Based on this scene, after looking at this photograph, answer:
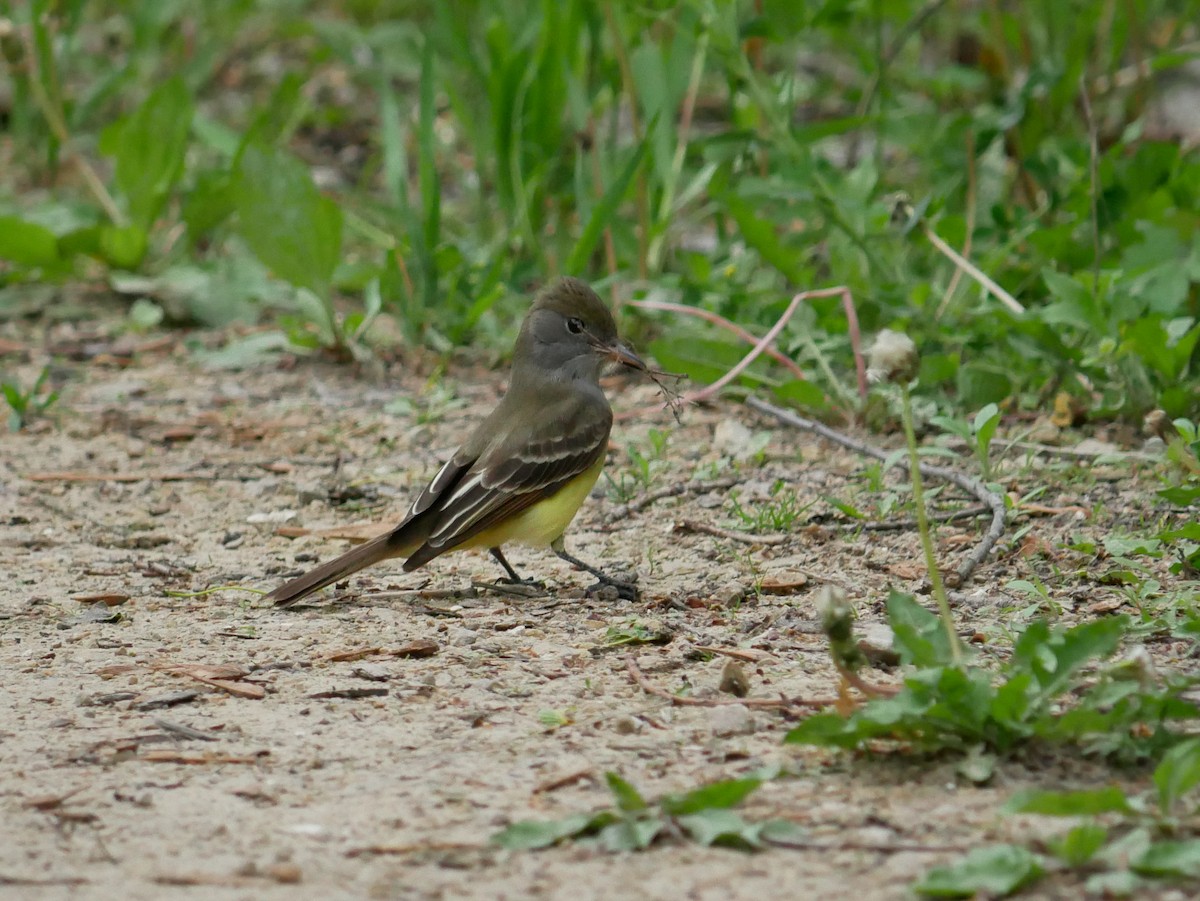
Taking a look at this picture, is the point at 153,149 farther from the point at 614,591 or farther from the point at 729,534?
the point at 614,591

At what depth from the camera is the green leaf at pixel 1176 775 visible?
307cm

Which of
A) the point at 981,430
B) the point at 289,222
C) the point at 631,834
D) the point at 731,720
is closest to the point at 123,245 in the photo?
the point at 289,222

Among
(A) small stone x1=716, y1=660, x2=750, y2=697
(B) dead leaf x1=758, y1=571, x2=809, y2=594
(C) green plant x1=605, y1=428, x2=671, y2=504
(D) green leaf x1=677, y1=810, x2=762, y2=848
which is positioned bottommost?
(C) green plant x1=605, y1=428, x2=671, y2=504

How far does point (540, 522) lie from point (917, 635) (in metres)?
2.04

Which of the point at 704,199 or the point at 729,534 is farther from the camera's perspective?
the point at 704,199

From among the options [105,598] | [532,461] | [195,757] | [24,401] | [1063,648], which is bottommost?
[24,401]

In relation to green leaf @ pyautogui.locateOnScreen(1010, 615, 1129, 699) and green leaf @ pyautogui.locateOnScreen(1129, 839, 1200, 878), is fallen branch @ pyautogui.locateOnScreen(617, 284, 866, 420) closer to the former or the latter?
green leaf @ pyautogui.locateOnScreen(1010, 615, 1129, 699)

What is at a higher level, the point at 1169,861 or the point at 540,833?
the point at 1169,861

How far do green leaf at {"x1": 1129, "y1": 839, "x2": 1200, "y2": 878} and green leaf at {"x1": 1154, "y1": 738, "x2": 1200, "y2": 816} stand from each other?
170 mm

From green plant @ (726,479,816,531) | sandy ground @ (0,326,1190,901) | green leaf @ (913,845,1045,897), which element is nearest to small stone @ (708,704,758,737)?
sandy ground @ (0,326,1190,901)

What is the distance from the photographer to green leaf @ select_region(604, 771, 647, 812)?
10.5 ft

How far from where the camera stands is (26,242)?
8.16 metres

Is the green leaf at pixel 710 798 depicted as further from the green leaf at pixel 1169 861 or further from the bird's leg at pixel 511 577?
the bird's leg at pixel 511 577

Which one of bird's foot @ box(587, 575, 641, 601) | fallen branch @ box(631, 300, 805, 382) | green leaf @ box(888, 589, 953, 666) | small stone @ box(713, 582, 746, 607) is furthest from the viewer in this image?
fallen branch @ box(631, 300, 805, 382)
